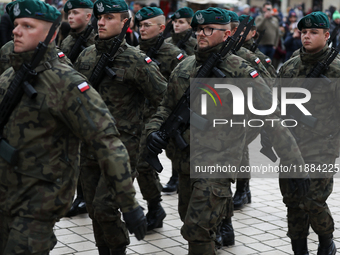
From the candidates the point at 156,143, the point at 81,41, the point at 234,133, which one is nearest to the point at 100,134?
the point at 156,143

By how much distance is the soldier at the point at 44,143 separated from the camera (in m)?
3.15

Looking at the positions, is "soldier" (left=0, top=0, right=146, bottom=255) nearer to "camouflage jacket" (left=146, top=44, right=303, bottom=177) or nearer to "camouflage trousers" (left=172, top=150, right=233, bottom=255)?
"camouflage trousers" (left=172, top=150, right=233, bottom=255)

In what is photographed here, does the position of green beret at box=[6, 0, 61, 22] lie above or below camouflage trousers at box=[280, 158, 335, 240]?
above

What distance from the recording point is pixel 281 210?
22.2 ft

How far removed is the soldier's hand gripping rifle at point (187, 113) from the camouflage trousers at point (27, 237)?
1.36 metres

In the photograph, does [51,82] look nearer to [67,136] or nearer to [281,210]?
[67,136]

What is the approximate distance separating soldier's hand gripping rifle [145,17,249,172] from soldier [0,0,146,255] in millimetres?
1253

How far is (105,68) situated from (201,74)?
38.4 inches

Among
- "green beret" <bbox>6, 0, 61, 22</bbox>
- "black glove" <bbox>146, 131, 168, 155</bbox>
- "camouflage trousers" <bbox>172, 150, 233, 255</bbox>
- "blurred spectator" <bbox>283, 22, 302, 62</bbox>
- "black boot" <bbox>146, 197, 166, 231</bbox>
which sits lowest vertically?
"blurred spectator" <bbox>283, 22, 302, 62</bbox>

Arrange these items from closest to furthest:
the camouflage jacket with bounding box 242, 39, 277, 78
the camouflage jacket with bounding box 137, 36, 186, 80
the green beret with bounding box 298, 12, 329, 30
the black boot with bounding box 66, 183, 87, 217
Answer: the green beret with bounding box 298, 12, 329, 30
the black boot with bounding box 66, 183, 87, 217
the camouflage jacket with bounding box 137, 36, 186, 80
the camouflage jacket with bounding box 242, 39, 277, 78

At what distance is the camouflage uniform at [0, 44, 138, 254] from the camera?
124 inches

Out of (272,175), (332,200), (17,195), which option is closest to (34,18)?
(17,195)

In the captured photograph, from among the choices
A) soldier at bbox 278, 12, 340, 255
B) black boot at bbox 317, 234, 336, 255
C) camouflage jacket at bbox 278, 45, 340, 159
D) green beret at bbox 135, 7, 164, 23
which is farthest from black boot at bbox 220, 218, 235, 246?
green beret at bbox 135, 7, 164, 23

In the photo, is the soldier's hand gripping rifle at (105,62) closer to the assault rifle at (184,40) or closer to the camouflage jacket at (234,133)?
the camouflage jacket at (234,133)
